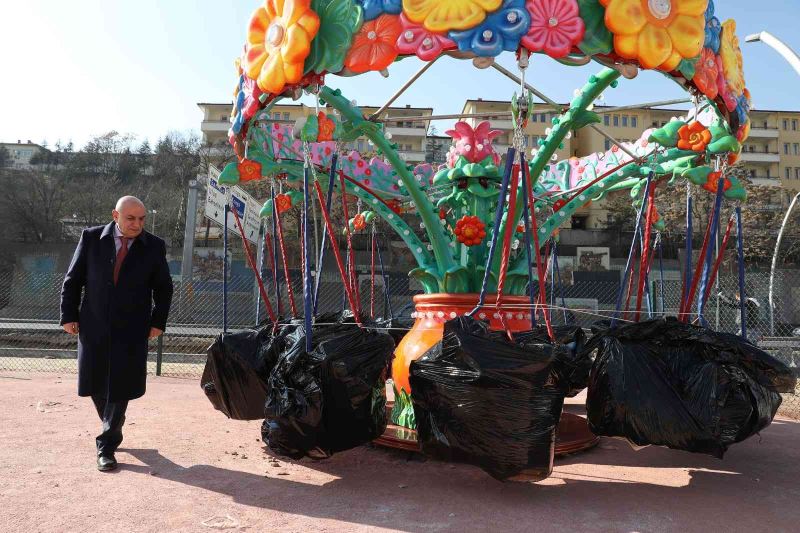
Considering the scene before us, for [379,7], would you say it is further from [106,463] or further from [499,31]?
[106,463]

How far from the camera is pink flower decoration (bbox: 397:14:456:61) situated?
429 cm

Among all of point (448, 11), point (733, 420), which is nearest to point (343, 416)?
point (733, 420)

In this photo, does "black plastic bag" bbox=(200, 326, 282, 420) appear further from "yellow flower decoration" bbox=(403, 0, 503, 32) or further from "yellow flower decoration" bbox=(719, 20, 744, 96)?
"yellow flower decoration" bbox=(719, 20, 744, 96)

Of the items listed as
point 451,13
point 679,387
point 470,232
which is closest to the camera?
point 679,387

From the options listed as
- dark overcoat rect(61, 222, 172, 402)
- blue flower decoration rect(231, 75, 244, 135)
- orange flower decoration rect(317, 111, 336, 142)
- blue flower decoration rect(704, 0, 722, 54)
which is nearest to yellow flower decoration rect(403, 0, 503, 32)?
orange flower decoration rect(317, 111, 336, 142)

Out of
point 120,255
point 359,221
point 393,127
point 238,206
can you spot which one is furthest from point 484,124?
point 393,127

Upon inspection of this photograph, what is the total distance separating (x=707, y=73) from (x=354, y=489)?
426 centimetres

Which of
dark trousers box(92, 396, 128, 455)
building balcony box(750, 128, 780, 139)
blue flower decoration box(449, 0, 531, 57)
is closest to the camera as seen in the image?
blue flower decoration box(449, 0, 531, 57)

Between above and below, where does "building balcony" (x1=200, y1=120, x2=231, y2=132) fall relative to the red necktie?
above

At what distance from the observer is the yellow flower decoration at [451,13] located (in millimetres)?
4172

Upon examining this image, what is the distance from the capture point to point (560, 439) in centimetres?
545

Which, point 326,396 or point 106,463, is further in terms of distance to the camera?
point 106,463

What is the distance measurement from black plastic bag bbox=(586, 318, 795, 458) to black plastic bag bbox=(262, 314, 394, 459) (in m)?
1.56

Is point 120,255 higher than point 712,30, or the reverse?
point 712,30
